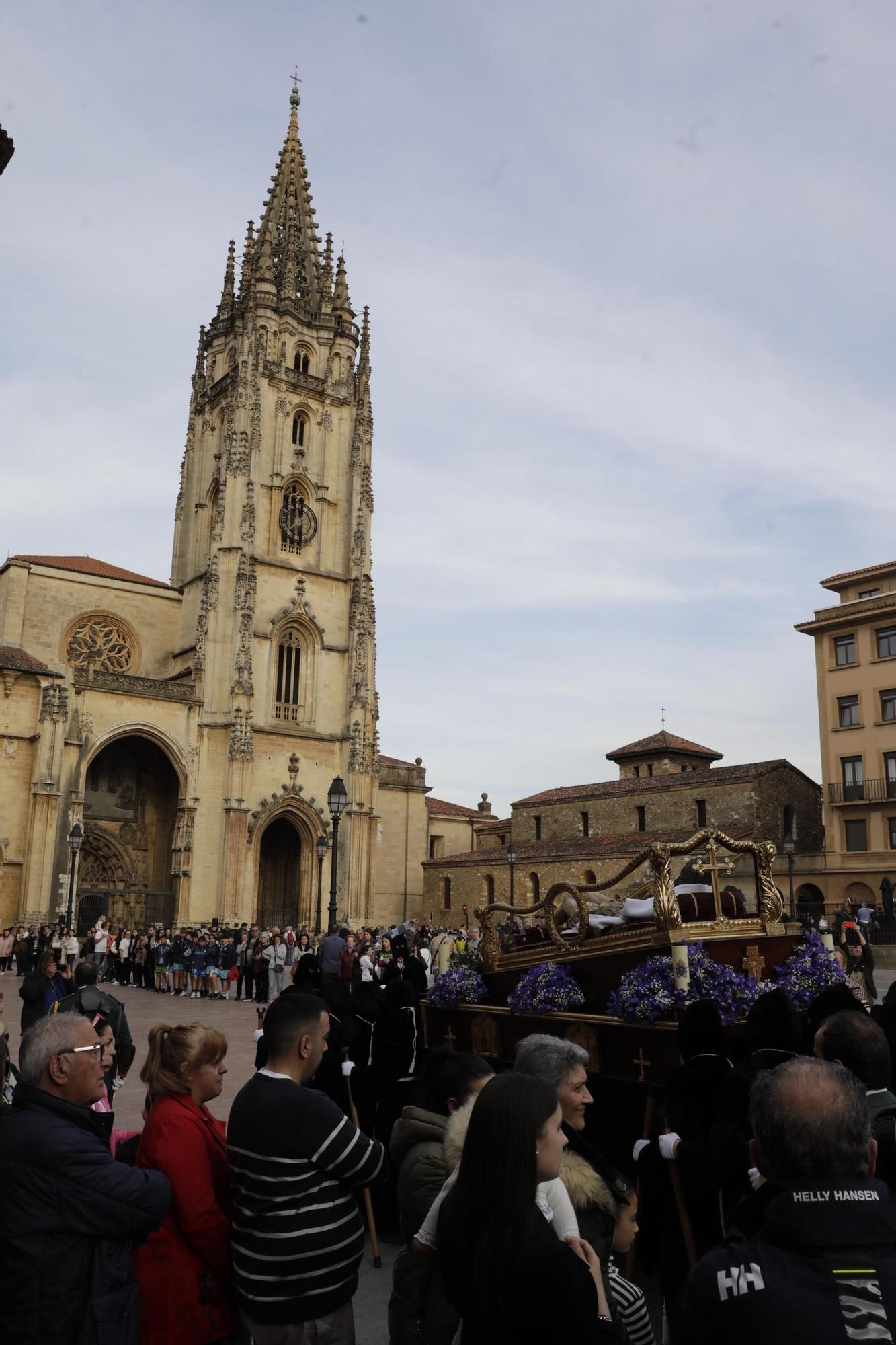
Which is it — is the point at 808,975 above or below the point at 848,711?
below

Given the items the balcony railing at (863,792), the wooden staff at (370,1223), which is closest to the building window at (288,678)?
the balcony railing at (863,792)

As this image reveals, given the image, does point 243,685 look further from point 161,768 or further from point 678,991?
point 678,991

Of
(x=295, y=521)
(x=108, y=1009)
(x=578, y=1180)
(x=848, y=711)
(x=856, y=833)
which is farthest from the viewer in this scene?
(x=295, y=521)

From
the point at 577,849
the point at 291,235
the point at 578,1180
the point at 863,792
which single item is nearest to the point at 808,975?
the point at 578,1180

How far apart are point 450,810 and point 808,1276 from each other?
55525 millimetres

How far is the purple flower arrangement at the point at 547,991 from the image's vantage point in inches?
285

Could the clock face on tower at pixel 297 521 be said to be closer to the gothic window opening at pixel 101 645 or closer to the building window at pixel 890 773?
the gothic window opening at pixel 101 645

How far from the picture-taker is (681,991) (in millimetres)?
6094

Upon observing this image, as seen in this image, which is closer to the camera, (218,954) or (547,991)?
(547,991)

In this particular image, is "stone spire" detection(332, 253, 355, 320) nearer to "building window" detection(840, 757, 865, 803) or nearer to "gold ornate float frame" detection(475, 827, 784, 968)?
"building window" detection(840, 757, 865, 803)

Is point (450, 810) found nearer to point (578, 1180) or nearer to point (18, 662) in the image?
point (18, 662)

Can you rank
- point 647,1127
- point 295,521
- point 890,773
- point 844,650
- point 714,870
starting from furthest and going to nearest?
point 295,521, point 844,650, point 890,773, point 714,870, point 647,1127

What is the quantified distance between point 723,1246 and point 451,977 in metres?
6.64

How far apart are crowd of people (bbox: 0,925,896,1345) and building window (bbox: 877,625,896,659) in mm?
36376
